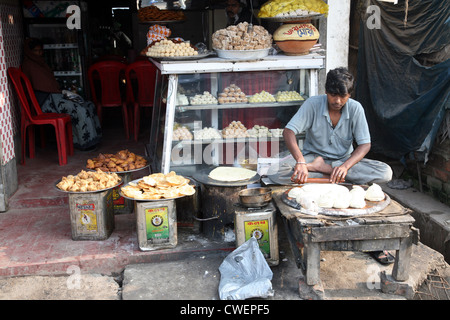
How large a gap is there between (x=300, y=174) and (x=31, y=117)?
4.24 meters

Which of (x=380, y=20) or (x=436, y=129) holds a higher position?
(x=380, y=20)

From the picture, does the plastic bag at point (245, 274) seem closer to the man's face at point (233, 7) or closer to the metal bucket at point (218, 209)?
the metal bucket at point (218, 209)

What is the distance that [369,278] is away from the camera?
396 centimetres

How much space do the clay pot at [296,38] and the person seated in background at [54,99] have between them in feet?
12.4

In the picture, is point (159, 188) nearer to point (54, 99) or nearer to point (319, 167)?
point (319, 167)

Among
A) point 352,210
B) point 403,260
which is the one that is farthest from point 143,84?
point 403,260

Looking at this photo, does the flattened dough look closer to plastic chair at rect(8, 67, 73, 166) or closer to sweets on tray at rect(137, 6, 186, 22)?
plastic chair at rect(8, 67, 73, 166)

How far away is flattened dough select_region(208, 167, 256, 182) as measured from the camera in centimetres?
450

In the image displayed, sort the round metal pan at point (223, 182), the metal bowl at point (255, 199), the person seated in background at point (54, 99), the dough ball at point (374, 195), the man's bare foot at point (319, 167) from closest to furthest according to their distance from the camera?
1. the dough ball at point (374, 195)
2. the metal bowl at point (255, 199)
3. the round metal pan at point (223, 182)
4. the man's bare foot at point (319, 167)
5. the person seated in background at point (54, 99)

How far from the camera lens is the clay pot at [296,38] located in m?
5.03

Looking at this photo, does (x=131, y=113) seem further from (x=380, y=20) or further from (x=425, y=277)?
(x=425, y=277)

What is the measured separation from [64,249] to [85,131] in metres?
3.43

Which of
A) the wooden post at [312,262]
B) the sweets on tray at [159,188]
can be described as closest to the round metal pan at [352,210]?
the wooden post at [312,262]
